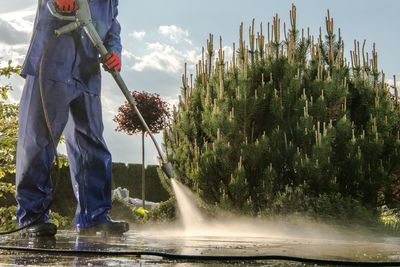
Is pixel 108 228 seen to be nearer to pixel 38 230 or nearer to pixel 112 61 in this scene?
pixel 38 230

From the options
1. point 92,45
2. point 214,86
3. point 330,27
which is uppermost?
point 330,27

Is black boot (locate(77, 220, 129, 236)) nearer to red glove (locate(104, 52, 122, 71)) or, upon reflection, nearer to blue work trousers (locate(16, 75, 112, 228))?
blue work trousers (locate(16, 75, 112, 228))

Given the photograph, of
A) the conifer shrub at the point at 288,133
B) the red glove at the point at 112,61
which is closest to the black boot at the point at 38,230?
the red glove at the point at 112,61

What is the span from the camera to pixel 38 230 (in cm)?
484

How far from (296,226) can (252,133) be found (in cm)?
158

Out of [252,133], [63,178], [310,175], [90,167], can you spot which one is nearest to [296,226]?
[310,175]

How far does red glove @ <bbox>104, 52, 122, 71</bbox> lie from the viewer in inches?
203

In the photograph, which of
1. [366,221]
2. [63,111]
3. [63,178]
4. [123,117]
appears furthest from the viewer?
[123,117]

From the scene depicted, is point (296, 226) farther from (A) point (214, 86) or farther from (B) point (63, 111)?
(B) point (63, 111)

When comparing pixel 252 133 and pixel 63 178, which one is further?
pixel 63 178

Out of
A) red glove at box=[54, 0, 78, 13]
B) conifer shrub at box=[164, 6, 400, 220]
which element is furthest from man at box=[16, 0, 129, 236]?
conifer shrub at box=[164, 6, 400, 220]

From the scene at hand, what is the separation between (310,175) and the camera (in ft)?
27.8

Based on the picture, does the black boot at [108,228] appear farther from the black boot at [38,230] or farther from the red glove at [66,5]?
the red glove at [66,5]

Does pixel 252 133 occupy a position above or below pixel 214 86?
below
